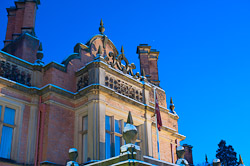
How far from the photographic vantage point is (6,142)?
40.5ft

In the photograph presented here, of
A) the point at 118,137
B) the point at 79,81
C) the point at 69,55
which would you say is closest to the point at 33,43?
the point at 69,55

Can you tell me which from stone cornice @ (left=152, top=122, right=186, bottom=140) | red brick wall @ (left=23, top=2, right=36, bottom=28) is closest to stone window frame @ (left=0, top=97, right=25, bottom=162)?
red brick wall @ (left=23, top=2, right=36, bottom=28)

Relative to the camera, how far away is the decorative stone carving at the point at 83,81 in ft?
47.1

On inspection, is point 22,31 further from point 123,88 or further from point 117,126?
point 117,126

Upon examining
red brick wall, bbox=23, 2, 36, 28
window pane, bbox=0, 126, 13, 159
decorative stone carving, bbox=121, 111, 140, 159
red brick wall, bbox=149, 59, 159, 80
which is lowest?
decorative stone carving, bbox=121, 111, 140, 159

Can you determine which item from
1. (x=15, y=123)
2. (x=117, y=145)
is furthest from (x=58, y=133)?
(x=117, y=145)

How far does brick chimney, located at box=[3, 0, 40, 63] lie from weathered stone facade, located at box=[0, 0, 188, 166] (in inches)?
2.2

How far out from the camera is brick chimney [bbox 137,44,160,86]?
21047 millimetres

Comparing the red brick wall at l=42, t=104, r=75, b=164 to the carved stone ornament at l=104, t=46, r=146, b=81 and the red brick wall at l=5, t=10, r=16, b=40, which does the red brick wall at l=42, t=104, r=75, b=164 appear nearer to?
the carved stone ornament at l=104, t=46, r=146, b=81

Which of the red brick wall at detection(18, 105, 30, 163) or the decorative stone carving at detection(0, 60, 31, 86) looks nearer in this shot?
the red brick wall at detection(18, 105, 30, 163)

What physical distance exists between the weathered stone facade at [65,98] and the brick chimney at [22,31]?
0.18 ft

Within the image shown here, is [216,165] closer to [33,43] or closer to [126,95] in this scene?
[126,95]

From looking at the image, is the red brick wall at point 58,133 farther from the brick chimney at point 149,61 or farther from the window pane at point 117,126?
the brick chimney at point 149,61

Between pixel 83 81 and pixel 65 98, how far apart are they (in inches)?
45.5
